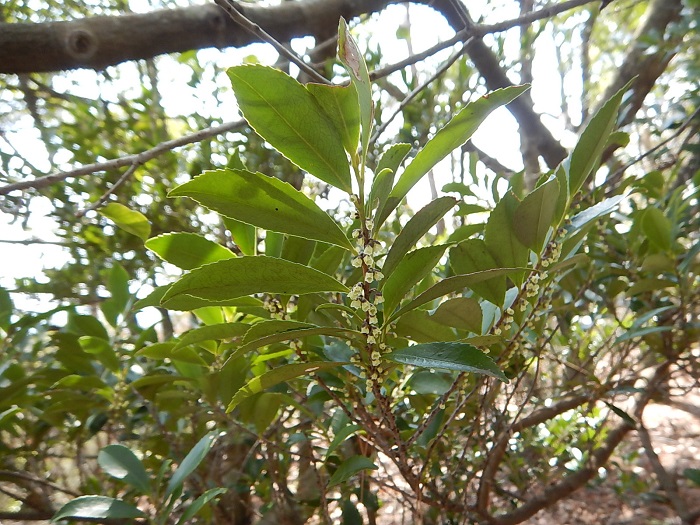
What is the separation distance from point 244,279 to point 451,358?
18 centimetres

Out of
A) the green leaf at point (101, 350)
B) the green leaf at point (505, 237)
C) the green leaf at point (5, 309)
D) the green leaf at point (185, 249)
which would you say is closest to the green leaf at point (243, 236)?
the green leaf at point (185, 249)

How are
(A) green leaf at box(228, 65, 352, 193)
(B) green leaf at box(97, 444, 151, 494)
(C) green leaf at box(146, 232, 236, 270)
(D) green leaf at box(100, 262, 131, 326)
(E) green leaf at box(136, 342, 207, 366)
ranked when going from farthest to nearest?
(D) green leaf at box(100, 262, 131, 326), (B) green leaf at box(97, 444, 151, 494), (E) green leaf at box(136, 342, 207, 366), (C) green leaf at box(146, 232, 236, 270), (A) green leaf at box(228, 65, 352, 193)

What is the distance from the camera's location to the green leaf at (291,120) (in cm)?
36

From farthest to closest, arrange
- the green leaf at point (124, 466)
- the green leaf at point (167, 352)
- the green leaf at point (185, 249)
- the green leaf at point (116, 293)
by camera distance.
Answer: the green leaf at point (116, 293) → the green leaf at point (124, 466) → the green leaf at point (167, 352) → the green leaf at point (185, 249)

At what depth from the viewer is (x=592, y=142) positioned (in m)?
0.46

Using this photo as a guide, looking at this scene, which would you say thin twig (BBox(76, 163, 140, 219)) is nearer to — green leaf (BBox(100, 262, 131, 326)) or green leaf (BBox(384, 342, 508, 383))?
green leaf (BBox(100, 262, 131, 326))

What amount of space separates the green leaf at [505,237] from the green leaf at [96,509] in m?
0.56

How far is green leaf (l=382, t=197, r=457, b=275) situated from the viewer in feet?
1.30

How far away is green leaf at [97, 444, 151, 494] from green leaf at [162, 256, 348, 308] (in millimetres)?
466

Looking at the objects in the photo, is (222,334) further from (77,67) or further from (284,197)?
(77,67)

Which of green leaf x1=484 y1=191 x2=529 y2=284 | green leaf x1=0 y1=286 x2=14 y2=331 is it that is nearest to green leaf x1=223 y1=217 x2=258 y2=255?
green leaf x1=484 y1=191 x2=529 y2=284

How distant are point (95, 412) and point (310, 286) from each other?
87cm

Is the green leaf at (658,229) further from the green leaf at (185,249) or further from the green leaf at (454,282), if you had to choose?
the green leaf at (185,249)

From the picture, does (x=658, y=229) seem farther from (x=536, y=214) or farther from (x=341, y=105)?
(x=341, y=105)
